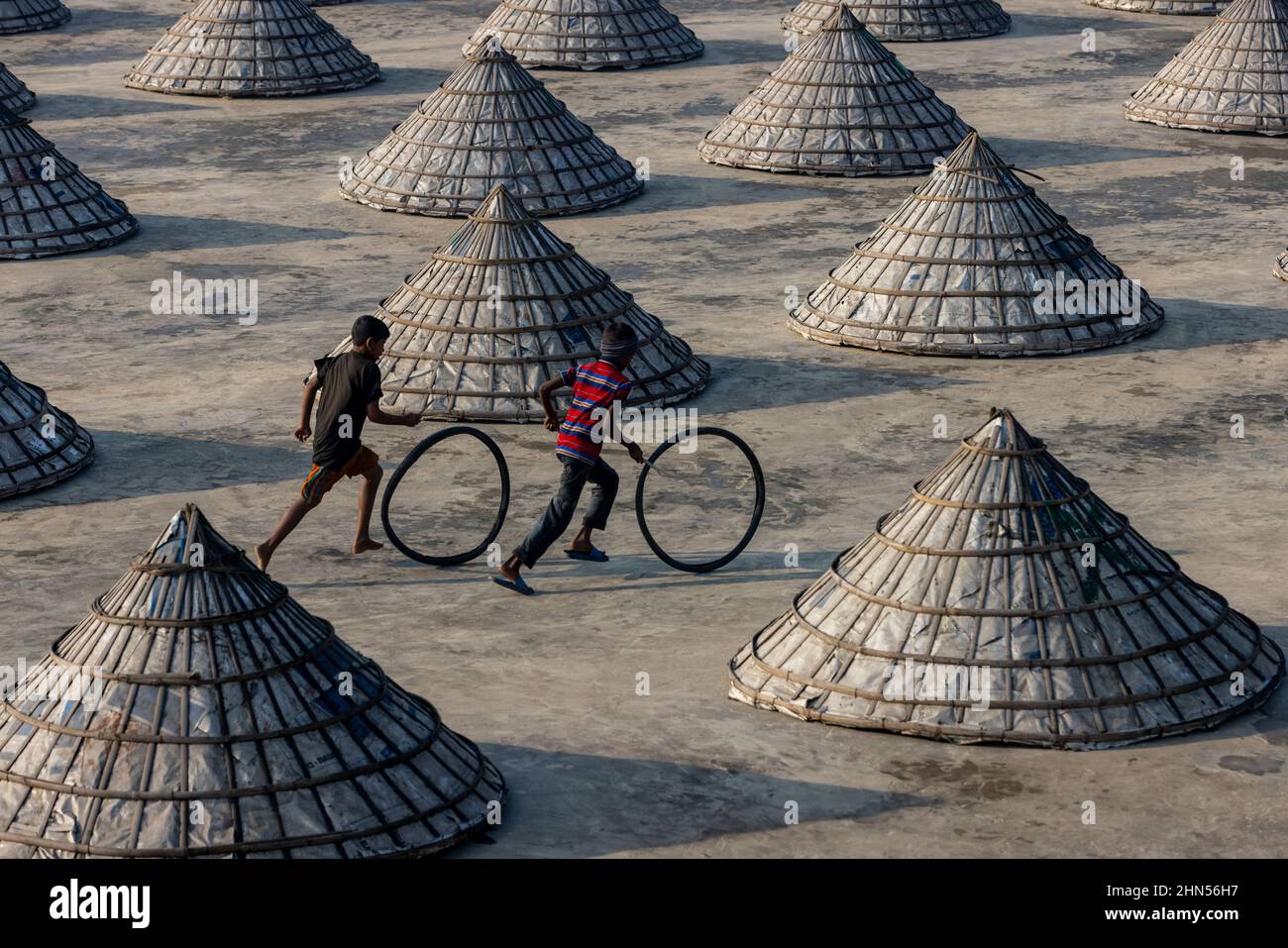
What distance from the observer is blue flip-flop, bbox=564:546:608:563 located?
1448cm

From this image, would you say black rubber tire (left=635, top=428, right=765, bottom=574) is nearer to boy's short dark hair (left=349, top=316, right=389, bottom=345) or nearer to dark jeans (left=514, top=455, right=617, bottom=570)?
dark jeans (left=514, top=455, right=617, bottom=570)

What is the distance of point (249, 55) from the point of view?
102 feet

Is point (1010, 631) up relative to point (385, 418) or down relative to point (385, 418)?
down

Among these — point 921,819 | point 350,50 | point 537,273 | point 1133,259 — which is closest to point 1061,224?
point 1133,259

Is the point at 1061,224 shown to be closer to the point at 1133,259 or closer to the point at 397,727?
the point at 1133,259

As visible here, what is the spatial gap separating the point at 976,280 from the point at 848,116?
7069mm

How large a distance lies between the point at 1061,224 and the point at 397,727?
11.0 metres

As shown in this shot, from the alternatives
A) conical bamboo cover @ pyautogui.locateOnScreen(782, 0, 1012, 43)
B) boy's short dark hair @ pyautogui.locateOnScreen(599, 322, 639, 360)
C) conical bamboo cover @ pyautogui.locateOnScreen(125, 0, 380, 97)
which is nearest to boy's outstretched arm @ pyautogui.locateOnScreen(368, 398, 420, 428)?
boy's short dark hair @ pyautogui.locateOnScreen(599, 322, 639, 360)

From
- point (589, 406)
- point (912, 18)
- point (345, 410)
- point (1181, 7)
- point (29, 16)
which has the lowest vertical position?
point (345, 410)

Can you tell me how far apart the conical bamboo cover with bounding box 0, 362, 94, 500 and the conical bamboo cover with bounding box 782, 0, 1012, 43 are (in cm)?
1981

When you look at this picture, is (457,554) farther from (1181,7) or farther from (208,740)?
(1181,7)
